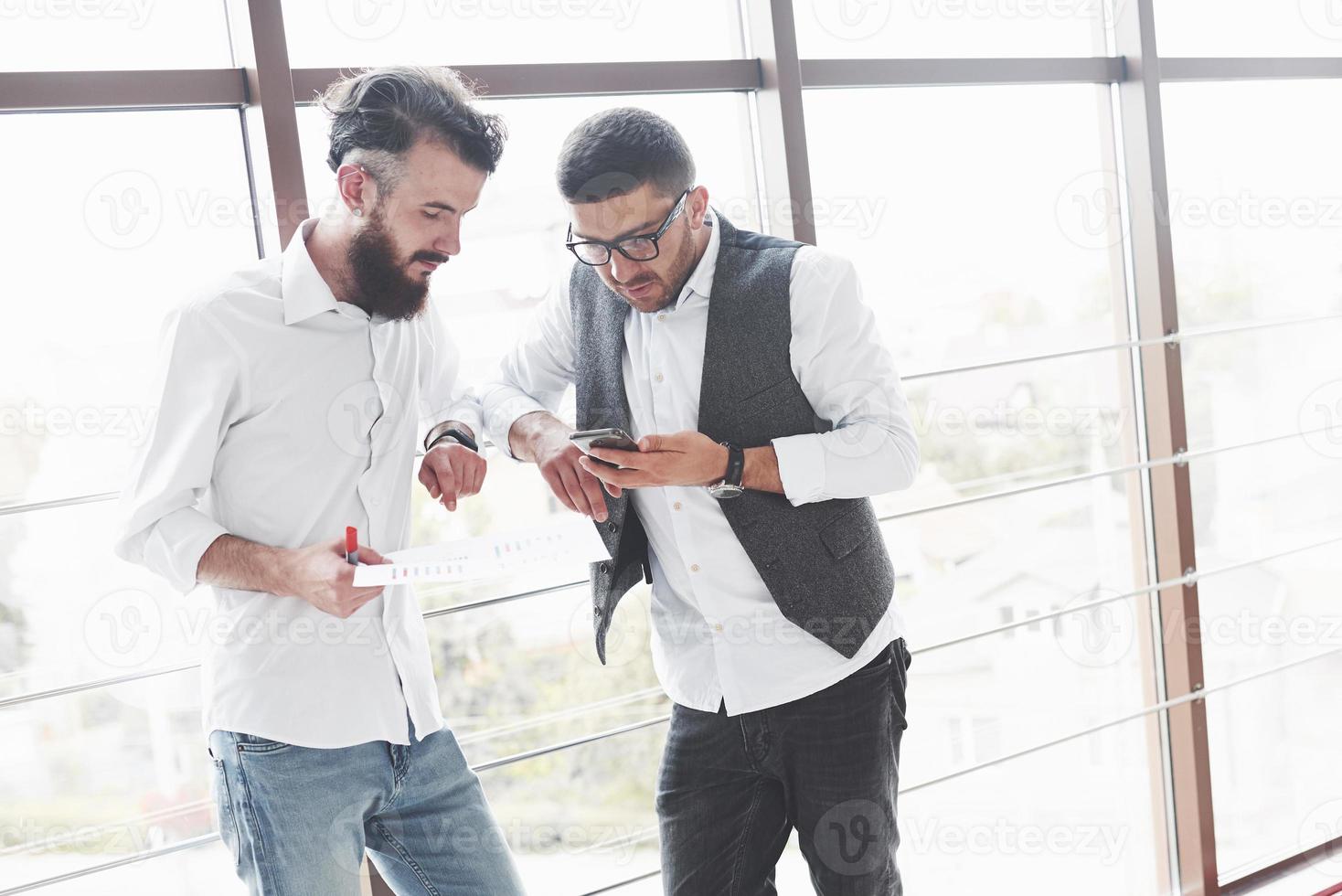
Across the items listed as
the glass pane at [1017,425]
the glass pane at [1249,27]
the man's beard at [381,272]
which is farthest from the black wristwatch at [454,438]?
the glass pane at [1249,27]

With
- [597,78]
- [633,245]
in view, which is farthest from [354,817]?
[597,78]

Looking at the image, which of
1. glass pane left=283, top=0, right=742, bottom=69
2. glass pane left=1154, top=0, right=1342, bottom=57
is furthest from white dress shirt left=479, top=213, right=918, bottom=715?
glass pane left=1154, top=0, right=1342, bottom=57

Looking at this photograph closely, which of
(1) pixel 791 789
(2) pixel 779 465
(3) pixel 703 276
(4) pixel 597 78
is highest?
(4) pixel 597 78

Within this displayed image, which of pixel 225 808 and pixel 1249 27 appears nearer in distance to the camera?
pixel 225 808

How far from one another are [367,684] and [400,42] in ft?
3.77

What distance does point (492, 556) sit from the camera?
1.27 m

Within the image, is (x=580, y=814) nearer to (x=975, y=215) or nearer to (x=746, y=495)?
(x=746, y=495)

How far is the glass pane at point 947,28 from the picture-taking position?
2209 millimetres

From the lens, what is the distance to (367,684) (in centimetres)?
136

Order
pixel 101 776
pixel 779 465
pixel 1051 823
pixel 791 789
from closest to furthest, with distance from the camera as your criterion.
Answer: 1. pixel 779 465
2. pixel 791 789
3. pixel 101 776
4. pixel 1051 823

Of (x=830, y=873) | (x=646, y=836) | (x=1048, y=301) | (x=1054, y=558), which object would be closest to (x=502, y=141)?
(x=830, y=873)

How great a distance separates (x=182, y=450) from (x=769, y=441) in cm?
78

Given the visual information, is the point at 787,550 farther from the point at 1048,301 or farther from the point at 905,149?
the point at 1048,301

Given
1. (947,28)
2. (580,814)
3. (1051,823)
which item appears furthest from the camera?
(1051,823)
